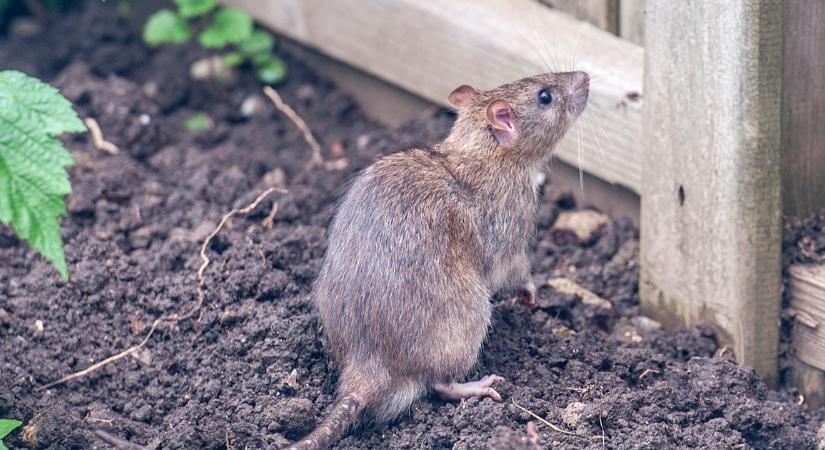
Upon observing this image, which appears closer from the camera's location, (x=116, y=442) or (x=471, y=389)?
(x=116, y=442)

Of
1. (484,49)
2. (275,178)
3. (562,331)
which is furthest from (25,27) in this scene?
(562,331)

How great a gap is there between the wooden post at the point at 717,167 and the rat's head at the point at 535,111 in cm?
34

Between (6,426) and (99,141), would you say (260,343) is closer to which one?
(6,426)

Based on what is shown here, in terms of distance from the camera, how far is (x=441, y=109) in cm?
577

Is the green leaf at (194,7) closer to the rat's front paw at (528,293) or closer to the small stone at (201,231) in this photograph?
the small stone at (201,231)

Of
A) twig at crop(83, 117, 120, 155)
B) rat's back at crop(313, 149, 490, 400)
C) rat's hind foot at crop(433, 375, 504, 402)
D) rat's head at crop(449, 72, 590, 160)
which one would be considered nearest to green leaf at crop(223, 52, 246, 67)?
twig at crop(83, 117, 120, 155)

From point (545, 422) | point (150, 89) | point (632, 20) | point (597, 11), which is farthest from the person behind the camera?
point (150, 89)

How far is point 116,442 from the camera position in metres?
3.42

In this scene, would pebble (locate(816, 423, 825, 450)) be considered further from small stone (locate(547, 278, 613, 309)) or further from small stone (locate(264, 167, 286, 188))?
small stone (locate(264, 167, 286, 188))

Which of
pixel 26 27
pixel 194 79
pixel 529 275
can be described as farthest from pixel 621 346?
pixel 26 27

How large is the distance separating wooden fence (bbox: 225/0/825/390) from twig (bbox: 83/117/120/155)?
1.82 m

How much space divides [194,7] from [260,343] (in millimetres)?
2583

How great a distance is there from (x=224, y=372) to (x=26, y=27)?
11.9 feet

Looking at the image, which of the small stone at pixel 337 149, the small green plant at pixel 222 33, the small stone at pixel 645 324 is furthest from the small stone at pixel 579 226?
the small green plant at pixel 222 33
